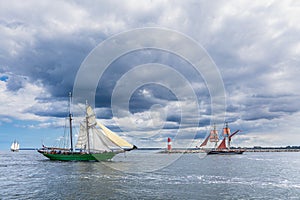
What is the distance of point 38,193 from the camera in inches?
1438

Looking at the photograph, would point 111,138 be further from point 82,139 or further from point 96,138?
point 82,139

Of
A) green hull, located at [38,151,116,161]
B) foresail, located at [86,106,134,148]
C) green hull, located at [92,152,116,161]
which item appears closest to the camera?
green hull, located at [92,152,116,161]

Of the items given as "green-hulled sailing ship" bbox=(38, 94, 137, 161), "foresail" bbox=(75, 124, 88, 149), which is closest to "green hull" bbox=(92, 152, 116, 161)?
"green-hulled sailing ship" bbox=(38, 94, 137, 161)

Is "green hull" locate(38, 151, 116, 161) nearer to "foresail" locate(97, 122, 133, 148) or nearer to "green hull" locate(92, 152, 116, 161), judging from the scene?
"green hull" locate(92, 152, 116, 161)

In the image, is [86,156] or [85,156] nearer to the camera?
[86,156]

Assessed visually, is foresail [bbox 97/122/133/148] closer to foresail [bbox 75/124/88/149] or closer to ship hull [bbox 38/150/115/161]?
ship hull [bbox 38/150/115/161]

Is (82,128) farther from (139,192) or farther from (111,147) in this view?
(139,192)

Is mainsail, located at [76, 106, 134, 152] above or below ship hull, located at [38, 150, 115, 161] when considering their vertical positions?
above

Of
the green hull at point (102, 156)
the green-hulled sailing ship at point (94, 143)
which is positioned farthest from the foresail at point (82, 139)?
the green hull at point (102, 156)

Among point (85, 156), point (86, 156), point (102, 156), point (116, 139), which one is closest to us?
point (102, 156)

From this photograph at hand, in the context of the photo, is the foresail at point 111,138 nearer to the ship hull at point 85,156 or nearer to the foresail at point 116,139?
the foresail at point 116,139

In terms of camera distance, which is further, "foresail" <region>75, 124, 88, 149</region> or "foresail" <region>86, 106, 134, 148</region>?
"foresail" <region>75, 124, 88, 149</region>

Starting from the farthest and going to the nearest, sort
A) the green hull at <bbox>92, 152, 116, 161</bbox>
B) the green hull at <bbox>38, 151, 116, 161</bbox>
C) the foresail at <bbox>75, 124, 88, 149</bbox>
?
the foresail at <bbox>75, 124, 88, 149</bbox>, the green hull at <bbox>38, 151, 116, 161</bbox>, the green hull at <bbox>92, 152, 116, 161</bbox>

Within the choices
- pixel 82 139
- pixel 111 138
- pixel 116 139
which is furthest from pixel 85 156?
pixel 116 139
